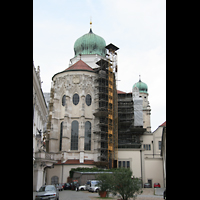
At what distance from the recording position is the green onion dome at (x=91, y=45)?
217 feet

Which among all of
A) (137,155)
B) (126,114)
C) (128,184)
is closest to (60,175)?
(137,155)

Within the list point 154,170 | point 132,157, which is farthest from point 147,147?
point 154,170

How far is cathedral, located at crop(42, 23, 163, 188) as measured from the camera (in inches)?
1976

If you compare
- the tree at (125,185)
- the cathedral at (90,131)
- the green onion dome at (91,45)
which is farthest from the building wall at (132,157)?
the tree at (125,185)

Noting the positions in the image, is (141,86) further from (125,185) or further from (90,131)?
(125,185)

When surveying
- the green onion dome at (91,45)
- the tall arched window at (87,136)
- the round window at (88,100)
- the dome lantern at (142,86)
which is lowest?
the tall arched window at (87,136)

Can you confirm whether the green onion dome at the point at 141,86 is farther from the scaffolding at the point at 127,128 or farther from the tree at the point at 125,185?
the tree at the point at 125,185

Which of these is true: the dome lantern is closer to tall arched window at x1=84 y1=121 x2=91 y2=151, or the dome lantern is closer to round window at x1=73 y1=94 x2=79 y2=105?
round window at x1=73 y1=94 x2=79 y2=105

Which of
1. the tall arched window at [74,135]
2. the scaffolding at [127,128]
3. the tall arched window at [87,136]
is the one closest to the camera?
the tall arched window at [74,135]
